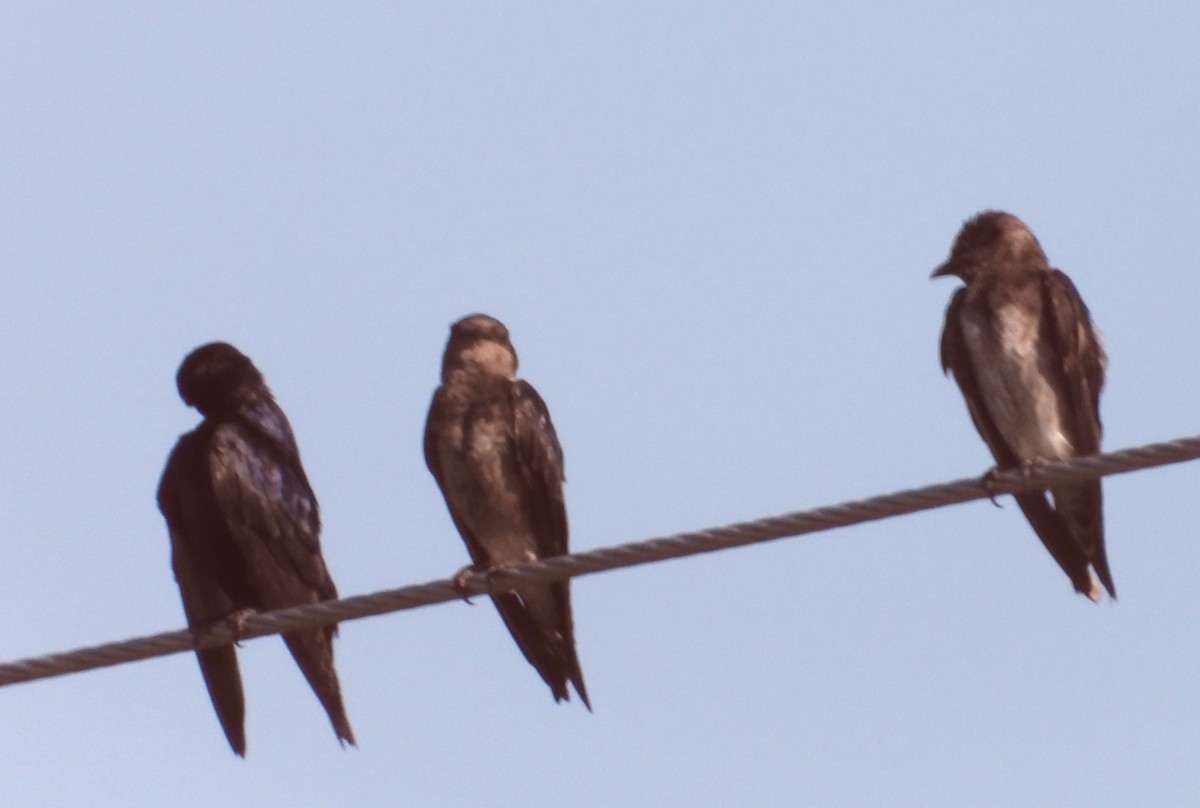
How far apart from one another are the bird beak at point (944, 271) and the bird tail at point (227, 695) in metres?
3.30

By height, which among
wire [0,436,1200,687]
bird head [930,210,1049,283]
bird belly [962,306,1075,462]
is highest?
bird head [930,210,1049,283]

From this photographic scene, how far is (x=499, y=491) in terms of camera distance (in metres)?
9.09

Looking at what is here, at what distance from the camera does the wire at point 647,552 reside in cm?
629

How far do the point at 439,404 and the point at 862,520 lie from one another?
128 inches

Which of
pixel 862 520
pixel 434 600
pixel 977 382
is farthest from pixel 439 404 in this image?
pixel 862 520

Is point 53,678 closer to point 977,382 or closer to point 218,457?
point 218,457

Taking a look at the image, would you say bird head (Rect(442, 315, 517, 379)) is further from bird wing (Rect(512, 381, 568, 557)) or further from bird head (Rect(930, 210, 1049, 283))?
bird head (Rect(930, 210, 1049, 283))

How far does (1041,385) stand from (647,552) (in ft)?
9.90

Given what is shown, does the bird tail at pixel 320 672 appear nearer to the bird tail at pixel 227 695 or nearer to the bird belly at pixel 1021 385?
the bird tail at pixel 227 695

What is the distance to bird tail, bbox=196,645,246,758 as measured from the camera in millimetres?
8281

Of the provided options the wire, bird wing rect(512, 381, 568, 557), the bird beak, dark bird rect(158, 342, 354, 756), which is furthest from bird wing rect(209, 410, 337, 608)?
the bird beak

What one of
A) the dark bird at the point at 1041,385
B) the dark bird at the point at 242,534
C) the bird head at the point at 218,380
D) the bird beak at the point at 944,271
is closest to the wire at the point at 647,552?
the dark bird at the point at 242,534

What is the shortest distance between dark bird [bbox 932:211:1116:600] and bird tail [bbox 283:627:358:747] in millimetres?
2533

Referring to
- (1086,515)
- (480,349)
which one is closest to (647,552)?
(1086,515)
